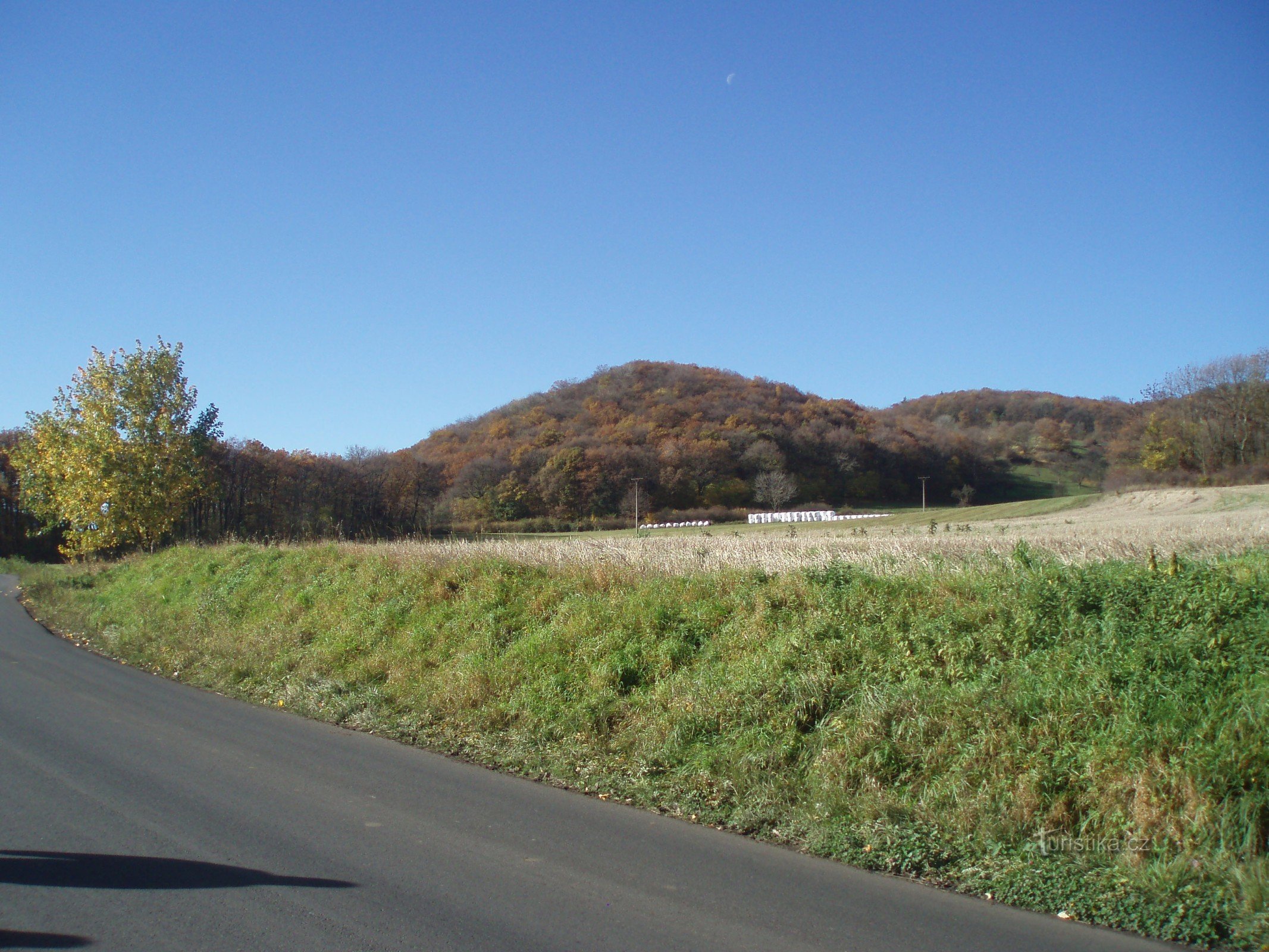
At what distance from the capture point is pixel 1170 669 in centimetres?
618

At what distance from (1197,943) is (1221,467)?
54.0 meters

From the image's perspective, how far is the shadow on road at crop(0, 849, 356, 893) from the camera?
449cm

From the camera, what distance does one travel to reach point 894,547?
13.3m

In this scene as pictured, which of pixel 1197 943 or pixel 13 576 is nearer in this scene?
pixel 1197 943

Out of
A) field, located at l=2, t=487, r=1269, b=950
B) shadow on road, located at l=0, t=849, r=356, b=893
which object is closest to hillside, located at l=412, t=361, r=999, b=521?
field, located at l=2, t=487, r=1269, b=950

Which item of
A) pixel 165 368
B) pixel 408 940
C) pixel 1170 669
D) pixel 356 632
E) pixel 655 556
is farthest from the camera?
pixel 165 368

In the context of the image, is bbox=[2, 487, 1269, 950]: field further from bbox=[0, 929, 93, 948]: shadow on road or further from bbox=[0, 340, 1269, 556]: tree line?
bbox=[0, 340, 1269, 556]: tree line

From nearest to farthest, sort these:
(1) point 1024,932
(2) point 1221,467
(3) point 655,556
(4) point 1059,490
→ 1. (1) point 1024,932
2. (3) point 655,556
3. (2) point 1221,467
4. (4) point 1059,490

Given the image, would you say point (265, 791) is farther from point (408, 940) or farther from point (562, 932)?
point (562, 932)

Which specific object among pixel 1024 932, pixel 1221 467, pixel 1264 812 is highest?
pixel 1221 467

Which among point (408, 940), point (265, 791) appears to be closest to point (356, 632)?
point (265, 791)

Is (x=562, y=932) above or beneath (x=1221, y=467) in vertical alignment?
beneath

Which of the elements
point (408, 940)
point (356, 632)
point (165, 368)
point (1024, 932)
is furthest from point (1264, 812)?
point (165, 368)

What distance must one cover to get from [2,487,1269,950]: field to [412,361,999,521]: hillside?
39733mm
